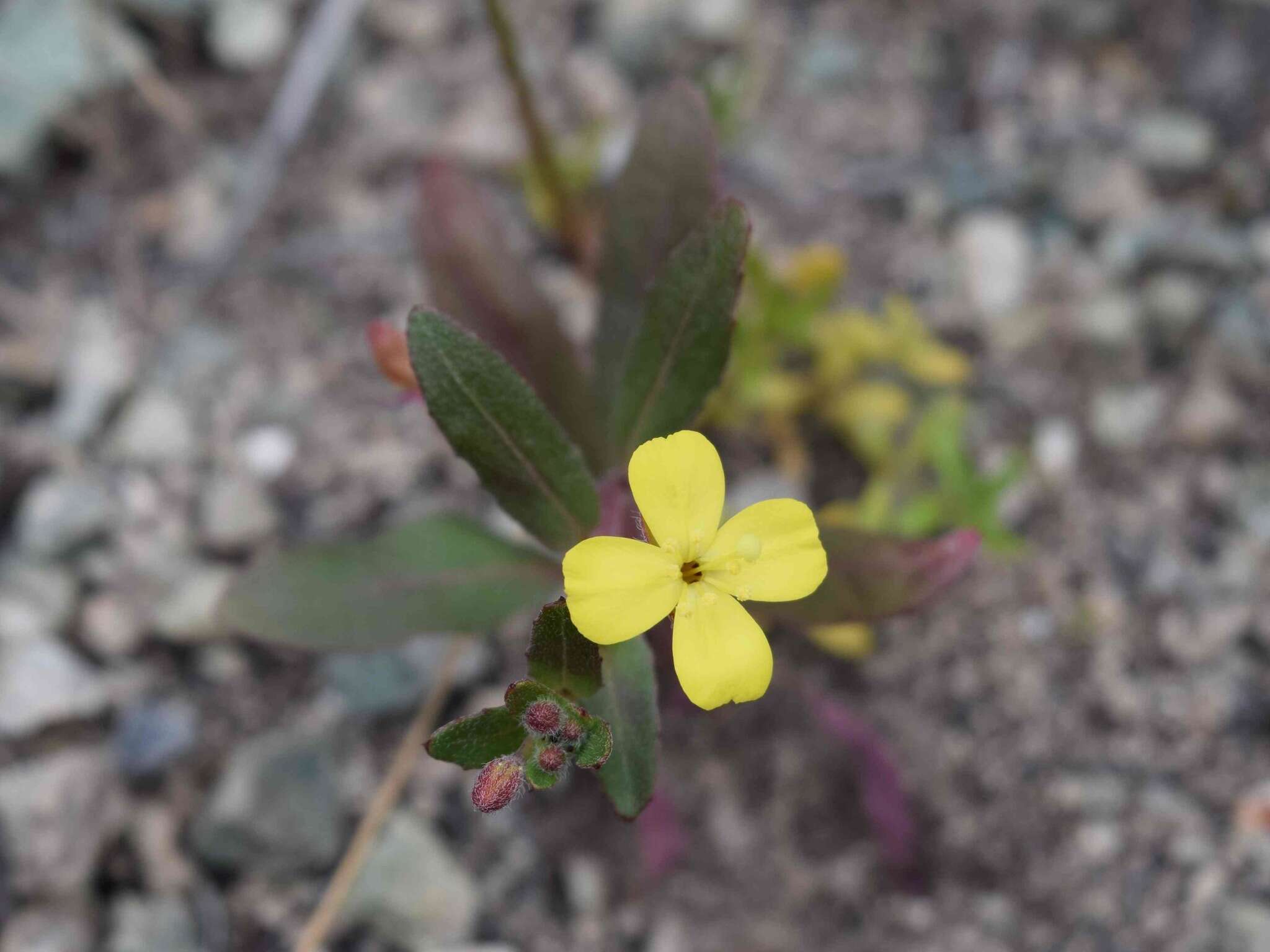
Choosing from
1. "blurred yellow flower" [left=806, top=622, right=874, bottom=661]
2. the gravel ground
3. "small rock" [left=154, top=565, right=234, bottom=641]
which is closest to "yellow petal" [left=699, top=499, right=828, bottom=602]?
"blurred yellow flower" [left=806, top=622, right=874, bottom=661]

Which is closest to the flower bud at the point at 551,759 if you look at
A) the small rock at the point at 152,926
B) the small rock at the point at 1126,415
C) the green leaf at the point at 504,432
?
the green leaf at the point at 504,432

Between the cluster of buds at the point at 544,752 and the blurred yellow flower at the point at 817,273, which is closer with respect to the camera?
the cluster of buds at the point at 544,752

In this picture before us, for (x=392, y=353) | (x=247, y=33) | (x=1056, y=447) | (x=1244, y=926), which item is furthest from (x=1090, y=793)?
(x=247, y=33)

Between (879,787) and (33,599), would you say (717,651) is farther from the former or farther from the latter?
(33,599)

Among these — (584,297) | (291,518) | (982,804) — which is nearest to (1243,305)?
(982,804)

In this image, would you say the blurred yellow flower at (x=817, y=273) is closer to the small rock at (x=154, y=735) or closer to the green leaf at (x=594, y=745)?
the green leaf at (x=594, y=745)

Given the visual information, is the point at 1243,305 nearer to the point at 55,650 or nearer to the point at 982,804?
the point at 982,804
